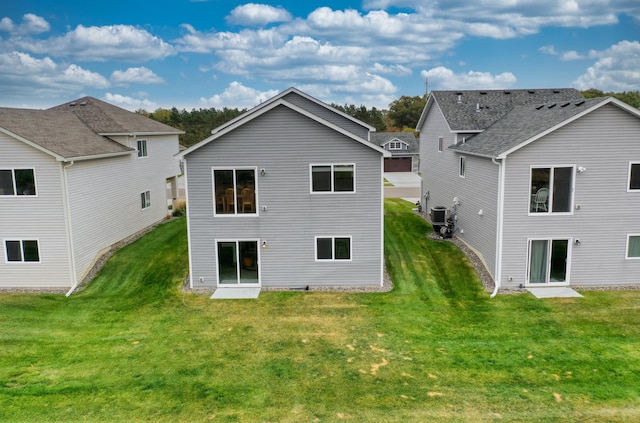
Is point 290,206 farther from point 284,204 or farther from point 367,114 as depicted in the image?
point 367,114

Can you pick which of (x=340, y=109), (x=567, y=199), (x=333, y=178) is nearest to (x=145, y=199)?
(x=333, y=178)

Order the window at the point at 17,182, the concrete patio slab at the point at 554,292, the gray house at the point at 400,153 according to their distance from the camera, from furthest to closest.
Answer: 1. the gray house at the point at 400,153
2. the window at the point at 17,182
3. the concrete patio slab at the point at 554,292

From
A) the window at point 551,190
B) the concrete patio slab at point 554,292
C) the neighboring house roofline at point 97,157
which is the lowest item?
the concrete patio slab at point 554,292

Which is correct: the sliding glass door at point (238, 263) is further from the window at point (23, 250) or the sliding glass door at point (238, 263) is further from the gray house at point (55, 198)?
the window at point (23, 250)

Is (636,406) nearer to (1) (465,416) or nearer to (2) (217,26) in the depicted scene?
(1) (465,416)

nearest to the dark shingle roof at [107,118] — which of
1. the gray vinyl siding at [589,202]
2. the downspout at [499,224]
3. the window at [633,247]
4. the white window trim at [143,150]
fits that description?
the white window trim at [143,150]

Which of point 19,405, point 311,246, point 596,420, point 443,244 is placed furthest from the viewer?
point 443,244

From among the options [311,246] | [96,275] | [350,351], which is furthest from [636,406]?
[96,275]
